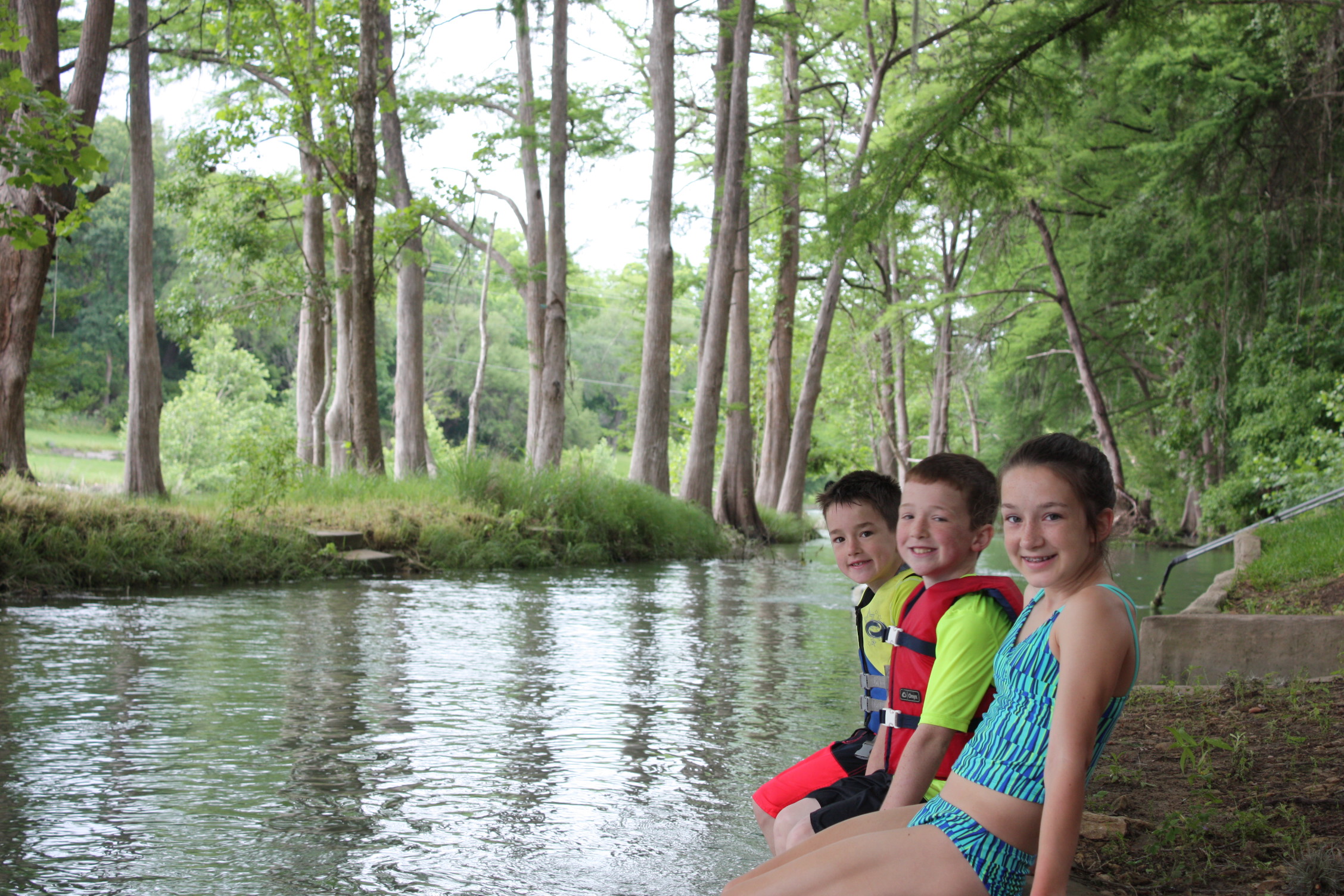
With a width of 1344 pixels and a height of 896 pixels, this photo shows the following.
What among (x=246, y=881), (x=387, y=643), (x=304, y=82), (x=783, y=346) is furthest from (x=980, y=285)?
(x=246, y=881)

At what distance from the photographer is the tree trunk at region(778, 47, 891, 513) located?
79.7ft

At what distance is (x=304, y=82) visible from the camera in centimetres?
1841

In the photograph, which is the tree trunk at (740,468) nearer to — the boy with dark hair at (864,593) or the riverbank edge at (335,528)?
the riverbank edge at (335,528)

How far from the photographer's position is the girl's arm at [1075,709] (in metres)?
2.06

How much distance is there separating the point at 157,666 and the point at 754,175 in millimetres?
17706

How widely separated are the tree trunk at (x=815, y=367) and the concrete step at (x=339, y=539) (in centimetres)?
1100

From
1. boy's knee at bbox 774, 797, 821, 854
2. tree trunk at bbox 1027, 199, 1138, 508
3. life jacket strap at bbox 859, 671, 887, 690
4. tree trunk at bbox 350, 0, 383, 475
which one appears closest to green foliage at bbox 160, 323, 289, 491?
tree trunk at bbox 350, 0, 383, 475

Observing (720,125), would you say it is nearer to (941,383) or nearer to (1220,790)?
(941,383)

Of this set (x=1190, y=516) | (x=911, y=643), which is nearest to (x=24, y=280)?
(x=911, y=643)

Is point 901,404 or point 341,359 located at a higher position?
point 341,359

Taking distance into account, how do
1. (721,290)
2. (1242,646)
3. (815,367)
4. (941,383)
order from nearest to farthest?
(1242,646) → (721,290) → (815,367) → (941,383)

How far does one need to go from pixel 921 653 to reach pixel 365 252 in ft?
51.4

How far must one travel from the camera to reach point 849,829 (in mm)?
2500

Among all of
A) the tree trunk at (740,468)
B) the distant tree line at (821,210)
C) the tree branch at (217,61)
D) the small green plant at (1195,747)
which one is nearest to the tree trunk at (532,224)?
the distant tree line at (821,210)
